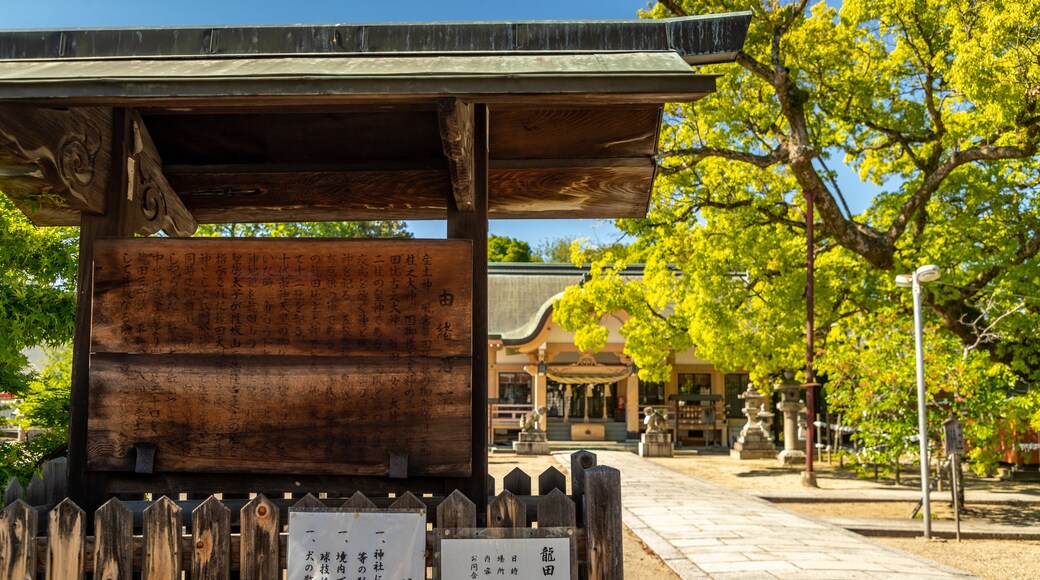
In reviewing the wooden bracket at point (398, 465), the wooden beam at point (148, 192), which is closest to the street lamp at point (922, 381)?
the wooden bracket at point (398, 465)

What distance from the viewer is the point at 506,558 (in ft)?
10.3

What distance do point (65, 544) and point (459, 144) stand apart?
7.20ft

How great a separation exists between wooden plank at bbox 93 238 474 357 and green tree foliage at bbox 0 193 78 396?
13.0 feet

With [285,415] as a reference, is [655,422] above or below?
below

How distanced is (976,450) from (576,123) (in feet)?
37.3

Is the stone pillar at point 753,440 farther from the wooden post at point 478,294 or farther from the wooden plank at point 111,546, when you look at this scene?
the wooden plank at point 111,546

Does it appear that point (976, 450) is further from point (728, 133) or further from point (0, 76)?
point (0, 76)

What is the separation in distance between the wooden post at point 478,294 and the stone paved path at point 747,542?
3510 mm

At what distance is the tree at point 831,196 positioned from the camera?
45.0 feet

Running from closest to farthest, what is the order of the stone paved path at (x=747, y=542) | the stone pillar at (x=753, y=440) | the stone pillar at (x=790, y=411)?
the stone paved path at (x=747, y=542) < the stone pillar at (x=790, y=411) < the stone pillar at (x=753, y=440)

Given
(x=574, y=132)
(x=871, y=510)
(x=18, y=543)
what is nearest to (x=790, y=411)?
(x=871, y=510)

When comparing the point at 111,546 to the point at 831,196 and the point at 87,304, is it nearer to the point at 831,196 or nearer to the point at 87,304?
the point at 87,304

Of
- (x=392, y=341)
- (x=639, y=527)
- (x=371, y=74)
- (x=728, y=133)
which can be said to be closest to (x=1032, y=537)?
(x=639, y=527)

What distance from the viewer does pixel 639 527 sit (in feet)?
30.5
